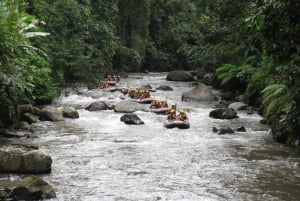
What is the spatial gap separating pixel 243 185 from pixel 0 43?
428 centimetres

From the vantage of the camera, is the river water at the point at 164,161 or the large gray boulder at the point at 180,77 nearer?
the river water at the point at 164,161

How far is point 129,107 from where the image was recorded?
51.7 feet

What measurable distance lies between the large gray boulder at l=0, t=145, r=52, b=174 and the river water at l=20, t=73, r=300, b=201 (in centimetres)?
26

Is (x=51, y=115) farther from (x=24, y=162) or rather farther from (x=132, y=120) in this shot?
(x=24, y=162)

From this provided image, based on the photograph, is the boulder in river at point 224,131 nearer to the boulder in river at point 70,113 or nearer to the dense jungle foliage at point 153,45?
the dense jungle foliage at point 153,45

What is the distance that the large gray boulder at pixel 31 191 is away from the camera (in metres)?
6.71

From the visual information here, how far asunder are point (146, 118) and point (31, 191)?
303 inches

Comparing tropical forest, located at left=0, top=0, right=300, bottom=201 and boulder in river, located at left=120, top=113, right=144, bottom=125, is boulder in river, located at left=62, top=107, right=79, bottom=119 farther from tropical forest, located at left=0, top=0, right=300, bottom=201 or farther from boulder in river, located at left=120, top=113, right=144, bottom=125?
boulder in river, located at left=120, top=113, right=144, bottom=125

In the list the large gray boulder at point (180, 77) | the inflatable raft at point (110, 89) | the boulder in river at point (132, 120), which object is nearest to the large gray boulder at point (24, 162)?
the boulder in river at point (132, 120)

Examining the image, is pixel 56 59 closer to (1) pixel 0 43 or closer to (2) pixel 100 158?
(2) pixel 100 158

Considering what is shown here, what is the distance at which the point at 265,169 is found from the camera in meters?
8.65

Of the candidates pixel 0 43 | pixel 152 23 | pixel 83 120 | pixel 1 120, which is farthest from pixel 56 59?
pixel 152 23

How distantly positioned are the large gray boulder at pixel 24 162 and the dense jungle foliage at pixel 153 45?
1155mm

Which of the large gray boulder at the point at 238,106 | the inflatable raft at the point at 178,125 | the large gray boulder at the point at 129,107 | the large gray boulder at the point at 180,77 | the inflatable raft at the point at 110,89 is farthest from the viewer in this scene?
the large gray boulder at the point at 180,77
